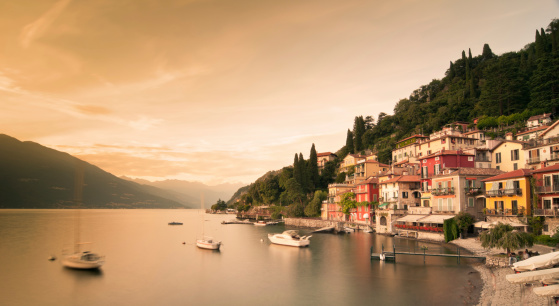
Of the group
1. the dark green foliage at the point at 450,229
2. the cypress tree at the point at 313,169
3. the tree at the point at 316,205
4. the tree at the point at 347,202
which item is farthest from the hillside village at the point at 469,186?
the cypress tree at the point at 313,169

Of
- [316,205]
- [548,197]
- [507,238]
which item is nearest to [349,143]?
[316,205]

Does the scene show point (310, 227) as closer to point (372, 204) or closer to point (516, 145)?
point (372, 204)

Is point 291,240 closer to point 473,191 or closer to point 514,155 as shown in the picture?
point 473,191

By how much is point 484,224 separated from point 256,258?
89.0 feet

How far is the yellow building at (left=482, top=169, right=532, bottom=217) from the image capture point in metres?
38.0

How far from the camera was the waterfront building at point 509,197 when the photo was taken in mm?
38000

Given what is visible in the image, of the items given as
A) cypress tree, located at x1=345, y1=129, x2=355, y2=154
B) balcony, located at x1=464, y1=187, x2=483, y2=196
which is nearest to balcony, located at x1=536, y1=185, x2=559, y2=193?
balcony, located at x1=464, y1=187, x2=483, y2=196

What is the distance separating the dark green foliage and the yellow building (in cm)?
409

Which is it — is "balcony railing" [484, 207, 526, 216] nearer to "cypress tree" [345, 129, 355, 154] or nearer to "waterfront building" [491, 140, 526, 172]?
"waterfront building" [491, 140, 526, 172]

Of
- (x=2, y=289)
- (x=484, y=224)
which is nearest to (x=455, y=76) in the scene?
(x=484, y=224)

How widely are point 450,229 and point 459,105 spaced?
51953 mm

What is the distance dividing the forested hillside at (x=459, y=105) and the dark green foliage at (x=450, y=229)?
107ft

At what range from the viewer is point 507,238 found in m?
28.0

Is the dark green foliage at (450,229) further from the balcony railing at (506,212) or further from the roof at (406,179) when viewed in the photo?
the roof at (406,179)
